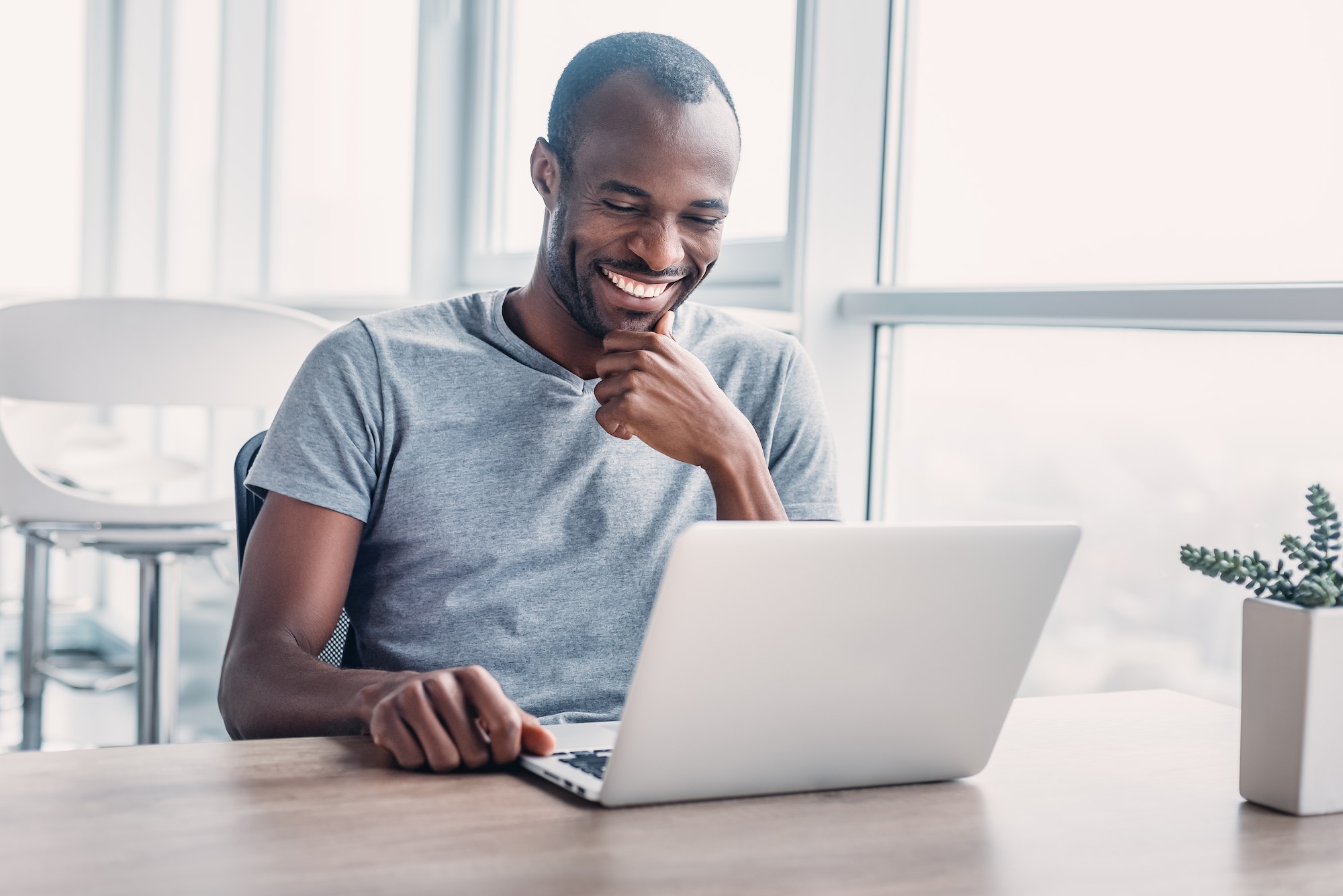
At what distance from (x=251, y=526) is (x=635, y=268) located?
0.45 meters

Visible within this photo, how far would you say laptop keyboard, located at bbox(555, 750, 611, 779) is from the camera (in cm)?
83

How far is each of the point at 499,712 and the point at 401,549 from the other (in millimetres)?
462

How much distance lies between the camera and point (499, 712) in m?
0.84

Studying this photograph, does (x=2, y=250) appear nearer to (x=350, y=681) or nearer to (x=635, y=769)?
(x=350, y=681)

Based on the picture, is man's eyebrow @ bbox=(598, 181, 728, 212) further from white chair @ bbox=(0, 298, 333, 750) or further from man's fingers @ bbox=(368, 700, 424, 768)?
white chair @ bbox=(0, 298, 333, 750)

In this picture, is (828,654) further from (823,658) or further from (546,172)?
(546,172)

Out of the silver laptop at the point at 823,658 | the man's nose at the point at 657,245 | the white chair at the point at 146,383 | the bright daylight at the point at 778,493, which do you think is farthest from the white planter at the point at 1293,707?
the white chair at the point at 146,383

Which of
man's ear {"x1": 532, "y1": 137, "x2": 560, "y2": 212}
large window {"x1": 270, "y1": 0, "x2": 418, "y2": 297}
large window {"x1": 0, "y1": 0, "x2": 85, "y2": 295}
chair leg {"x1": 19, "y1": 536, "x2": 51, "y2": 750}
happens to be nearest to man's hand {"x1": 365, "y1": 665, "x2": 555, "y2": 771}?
man's ear {"x1": 532, "y1": 137, "x2": 560, "y2": 212}

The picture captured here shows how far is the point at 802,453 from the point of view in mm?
1453

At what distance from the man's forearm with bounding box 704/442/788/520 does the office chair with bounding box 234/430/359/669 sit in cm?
37

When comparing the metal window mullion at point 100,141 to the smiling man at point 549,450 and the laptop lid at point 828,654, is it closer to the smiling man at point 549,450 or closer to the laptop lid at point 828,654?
the smiling man at point 549,450

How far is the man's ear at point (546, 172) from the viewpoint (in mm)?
1428

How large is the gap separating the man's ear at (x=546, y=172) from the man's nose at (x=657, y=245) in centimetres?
12

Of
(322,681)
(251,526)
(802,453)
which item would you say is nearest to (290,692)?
(322,681)
